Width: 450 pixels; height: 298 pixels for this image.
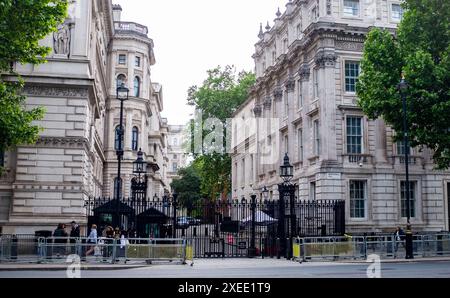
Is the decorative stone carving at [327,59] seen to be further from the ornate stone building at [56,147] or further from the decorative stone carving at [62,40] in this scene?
the decorative stone carving at [62,40]

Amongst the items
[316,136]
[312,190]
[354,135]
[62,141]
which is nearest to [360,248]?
[354,135]

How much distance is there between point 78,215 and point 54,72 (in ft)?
27.8

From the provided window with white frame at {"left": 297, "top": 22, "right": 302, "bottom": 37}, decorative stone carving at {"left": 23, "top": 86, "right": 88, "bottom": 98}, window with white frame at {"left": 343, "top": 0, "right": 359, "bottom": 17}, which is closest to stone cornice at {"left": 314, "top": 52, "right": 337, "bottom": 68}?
window with white frame at {"left": 343, "top": 0, "right": 359, "bottom": 17}

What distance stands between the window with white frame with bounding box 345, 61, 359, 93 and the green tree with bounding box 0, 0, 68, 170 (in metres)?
22.7

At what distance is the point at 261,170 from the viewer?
5475cm

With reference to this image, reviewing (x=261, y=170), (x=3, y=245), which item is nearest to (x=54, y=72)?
(x=3, y=245)

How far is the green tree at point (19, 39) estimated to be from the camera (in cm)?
2017

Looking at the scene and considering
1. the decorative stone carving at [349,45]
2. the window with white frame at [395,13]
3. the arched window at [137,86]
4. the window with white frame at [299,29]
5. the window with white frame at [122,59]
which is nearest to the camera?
the decorative stone carving at [349,45]

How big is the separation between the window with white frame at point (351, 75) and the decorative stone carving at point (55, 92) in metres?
19.0

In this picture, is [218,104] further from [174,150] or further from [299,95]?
[174,150]

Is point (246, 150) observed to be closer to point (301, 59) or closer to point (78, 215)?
point (301, 59)

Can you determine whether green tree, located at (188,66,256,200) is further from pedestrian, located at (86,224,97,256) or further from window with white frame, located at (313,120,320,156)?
pedestrian, located at (86,224,97,256)

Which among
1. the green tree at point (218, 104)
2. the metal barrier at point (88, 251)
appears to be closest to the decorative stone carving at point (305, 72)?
the metal barrier at point (88, 251)

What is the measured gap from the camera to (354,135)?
37344 mm
